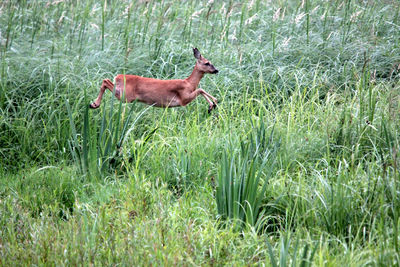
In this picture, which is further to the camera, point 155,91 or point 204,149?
point 155,91

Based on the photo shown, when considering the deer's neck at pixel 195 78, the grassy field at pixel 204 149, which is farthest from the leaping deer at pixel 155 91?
the grassy field at pixel 204 149

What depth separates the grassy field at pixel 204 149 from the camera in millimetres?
3912

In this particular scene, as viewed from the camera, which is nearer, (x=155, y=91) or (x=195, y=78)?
(x=155, y=91)

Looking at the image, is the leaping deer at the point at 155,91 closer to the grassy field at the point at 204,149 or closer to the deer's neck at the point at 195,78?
Result: the deer's neck at the point at 195,78

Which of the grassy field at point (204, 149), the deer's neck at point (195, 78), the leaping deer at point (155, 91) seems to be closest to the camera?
the grassy field at point (204, 149)

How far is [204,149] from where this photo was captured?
5707 mm

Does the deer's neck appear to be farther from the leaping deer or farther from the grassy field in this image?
the grassy field

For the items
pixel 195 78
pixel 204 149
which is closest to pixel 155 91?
pixel 195 78

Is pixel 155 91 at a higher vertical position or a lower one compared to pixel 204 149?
higher

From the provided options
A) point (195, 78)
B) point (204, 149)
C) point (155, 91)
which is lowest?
point (204, 149)

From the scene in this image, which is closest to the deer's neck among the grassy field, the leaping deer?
the leaping deer

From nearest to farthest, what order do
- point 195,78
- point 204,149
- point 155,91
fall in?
point 204,149
point 155,91
point 195,78

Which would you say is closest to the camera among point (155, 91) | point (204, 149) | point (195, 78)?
point (204, 149)

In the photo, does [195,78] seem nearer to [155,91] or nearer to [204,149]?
Answer: [155,91]
